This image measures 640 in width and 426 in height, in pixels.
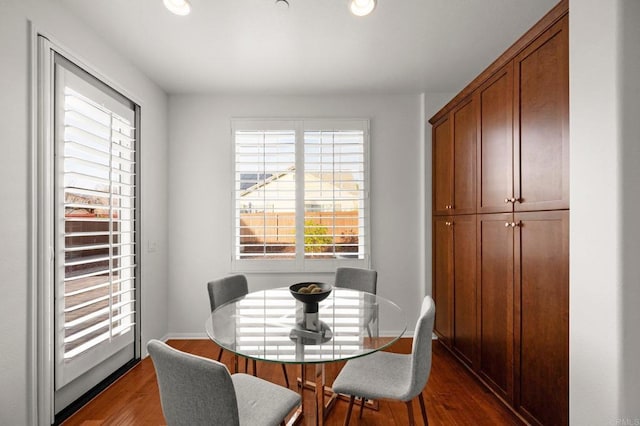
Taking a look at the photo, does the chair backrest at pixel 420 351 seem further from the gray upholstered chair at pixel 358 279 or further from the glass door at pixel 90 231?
the glass door at pixel 90 231

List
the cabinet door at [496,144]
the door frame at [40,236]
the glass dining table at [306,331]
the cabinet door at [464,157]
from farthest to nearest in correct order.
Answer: the cabinet door at [464,157] → the cabinet door at [496,144] → the door frame at [40,236] → the glass dining table at [306,331]

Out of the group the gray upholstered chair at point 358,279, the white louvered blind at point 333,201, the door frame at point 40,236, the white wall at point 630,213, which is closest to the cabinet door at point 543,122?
the white wall at point 630,213

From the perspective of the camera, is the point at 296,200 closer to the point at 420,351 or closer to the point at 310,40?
the point at 310,40

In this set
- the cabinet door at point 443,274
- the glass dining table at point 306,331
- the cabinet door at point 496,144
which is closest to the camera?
the glass dining table at point 306,331

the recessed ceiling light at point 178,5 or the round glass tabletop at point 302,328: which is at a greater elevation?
the recessed ceiling light at point 178,5

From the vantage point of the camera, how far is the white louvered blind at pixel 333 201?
3410mm

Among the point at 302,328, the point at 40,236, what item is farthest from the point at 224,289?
the point at 40,236

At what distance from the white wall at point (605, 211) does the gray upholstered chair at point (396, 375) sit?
661mm

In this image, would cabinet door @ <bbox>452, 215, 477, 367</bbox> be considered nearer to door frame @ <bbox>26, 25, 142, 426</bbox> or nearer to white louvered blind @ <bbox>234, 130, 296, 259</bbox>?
white louvered blind @ <bbox>234, 130, 296, 259</bbox>

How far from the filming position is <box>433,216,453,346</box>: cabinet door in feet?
9.49

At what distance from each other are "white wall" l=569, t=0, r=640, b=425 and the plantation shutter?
2.86 metres

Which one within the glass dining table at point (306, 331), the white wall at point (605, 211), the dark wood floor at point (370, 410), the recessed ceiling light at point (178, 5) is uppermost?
the recessed ceiling light at point (178, 5)

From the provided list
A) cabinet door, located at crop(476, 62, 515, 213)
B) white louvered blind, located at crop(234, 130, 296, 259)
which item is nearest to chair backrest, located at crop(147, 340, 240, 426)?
cabinet door, located at crop(476, 62, 515, 213)

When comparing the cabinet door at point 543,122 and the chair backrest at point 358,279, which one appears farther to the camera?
the chair backrest at point 358,279
